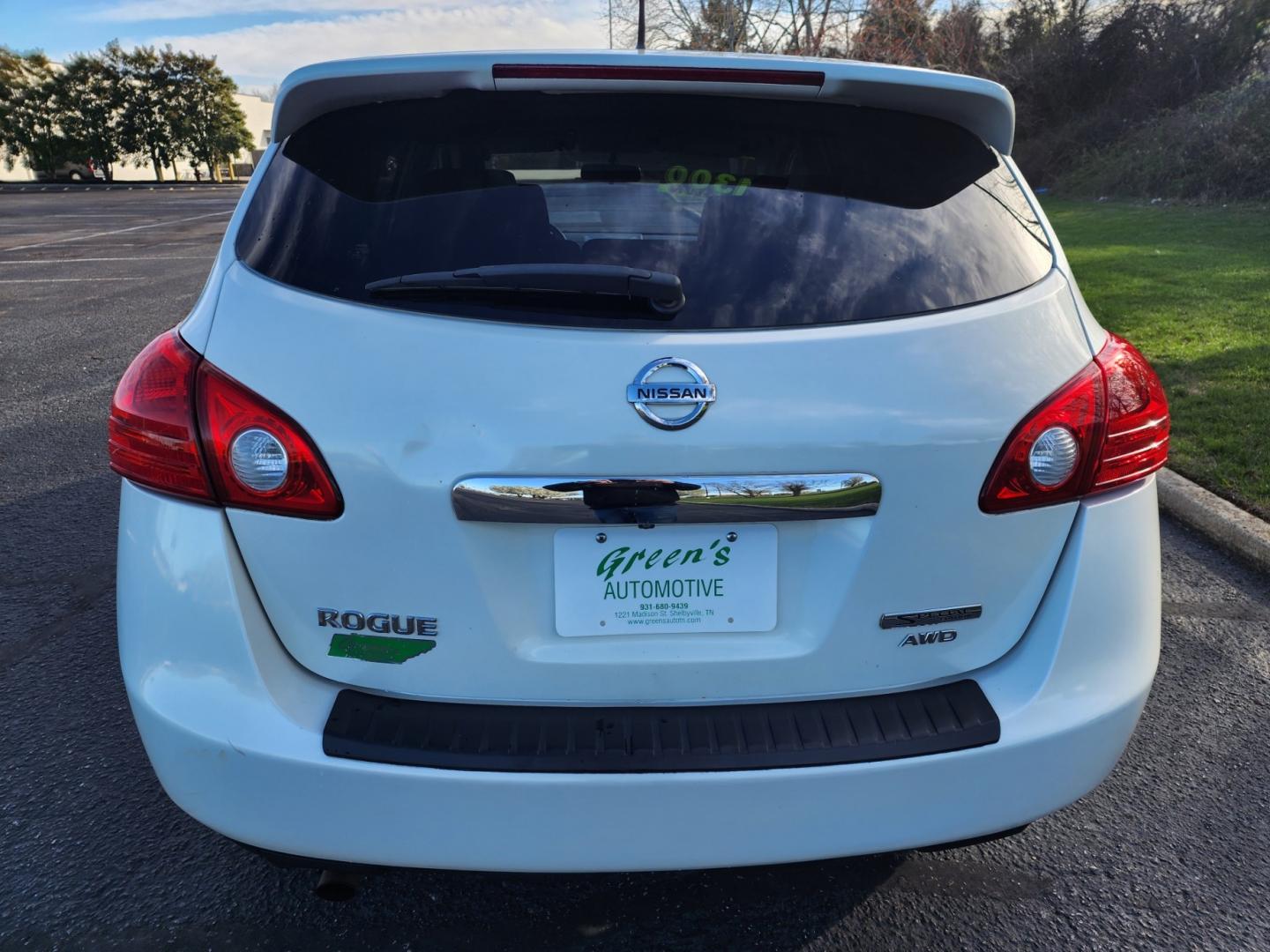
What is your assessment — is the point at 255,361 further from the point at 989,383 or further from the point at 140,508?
the point at 989,383

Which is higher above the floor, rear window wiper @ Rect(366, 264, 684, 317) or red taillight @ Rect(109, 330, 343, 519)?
rear window wiper @ Rect(366, 264, 684, 317)

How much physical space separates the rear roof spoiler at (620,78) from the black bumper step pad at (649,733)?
1.09 m

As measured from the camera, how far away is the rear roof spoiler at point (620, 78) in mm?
1748

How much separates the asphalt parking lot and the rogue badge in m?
0.69

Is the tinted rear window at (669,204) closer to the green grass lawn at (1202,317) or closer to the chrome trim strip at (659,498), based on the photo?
the chrome trim strip at (659,498)

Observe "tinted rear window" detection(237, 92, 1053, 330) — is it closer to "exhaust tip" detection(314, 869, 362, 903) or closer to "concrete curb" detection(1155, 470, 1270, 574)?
"exhaust tip" detection(314, 869, 362, 903)

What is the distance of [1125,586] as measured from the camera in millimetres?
1785

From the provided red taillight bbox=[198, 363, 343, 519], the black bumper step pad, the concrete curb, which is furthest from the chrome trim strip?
the concrete curb

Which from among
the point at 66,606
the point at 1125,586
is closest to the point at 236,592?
the point at 1125,586

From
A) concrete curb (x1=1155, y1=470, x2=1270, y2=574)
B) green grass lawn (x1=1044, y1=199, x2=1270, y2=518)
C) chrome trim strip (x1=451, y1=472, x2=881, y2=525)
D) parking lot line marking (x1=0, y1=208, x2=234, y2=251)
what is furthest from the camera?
parking lot line marking (x1=0, y1=208, x2=234, y2=251)

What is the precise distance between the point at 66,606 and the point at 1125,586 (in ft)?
10.9

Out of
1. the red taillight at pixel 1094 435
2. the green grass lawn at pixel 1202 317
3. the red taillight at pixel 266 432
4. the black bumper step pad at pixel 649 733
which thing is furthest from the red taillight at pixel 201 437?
the green grass lawn at pixel 1202 317

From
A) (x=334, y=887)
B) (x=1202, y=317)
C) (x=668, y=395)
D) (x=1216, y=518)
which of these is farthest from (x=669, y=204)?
(x=1202, y=317)

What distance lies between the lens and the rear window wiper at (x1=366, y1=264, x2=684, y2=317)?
1.62m
